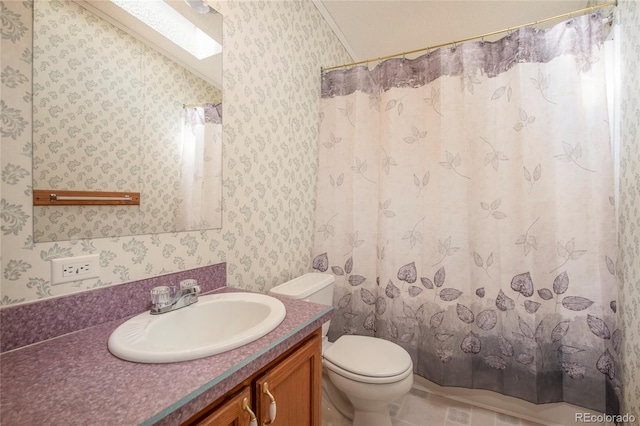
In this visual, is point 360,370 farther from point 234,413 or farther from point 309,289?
point 234,413

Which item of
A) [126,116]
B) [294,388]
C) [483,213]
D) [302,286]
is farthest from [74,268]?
[483,213]

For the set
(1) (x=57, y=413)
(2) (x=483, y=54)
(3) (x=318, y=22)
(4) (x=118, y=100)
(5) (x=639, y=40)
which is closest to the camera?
(1) (x=57, y=413)

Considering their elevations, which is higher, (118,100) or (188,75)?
(188,75)

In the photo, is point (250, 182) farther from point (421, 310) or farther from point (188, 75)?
point (421, 310)

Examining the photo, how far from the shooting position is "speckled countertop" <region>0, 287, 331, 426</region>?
0.49 meters

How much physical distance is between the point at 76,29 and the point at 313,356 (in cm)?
129

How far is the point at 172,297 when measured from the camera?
101 cm

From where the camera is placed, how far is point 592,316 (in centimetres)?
144

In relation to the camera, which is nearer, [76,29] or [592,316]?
[76,29]

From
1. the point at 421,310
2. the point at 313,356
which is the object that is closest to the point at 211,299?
the point at 313,356

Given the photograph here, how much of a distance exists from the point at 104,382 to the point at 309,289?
1.03 m

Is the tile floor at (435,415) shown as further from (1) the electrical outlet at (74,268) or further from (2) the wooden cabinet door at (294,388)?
(1) the electrical outlet at (74,268)

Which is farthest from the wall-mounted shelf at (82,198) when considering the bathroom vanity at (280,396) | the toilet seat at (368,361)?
the toilet seat at (368,361)

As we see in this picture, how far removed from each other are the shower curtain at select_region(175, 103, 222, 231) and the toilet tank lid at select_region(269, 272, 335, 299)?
1.62 ft
